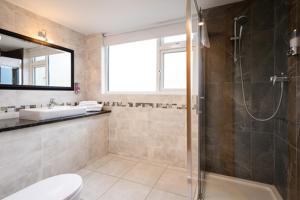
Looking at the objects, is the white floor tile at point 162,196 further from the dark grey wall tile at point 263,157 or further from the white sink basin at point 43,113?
the white sink basin at point 43,113

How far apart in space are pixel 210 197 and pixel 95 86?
2.44m

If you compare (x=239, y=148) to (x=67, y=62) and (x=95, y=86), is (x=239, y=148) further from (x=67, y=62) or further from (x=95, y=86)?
(x=67, y=62)

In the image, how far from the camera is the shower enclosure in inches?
60.5

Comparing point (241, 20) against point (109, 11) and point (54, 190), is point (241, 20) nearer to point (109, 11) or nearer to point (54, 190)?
point (109, 11)

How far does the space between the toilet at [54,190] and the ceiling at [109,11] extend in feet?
6.35

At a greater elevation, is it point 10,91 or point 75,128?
point 10,91

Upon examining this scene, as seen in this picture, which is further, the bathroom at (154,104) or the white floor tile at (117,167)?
the white floor tile at (117,167)

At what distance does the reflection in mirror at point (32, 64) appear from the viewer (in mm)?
1799

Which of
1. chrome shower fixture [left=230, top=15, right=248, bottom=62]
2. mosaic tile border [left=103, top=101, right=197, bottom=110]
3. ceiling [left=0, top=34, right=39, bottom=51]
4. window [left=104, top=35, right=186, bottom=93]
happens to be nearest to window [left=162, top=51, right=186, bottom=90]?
window [left=104, top=35, right=186, bottom=93]

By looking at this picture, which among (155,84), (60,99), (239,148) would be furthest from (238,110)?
(60,99)

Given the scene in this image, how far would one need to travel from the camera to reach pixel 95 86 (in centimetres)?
287

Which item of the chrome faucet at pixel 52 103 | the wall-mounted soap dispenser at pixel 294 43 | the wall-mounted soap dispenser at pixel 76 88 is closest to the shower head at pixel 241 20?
the wall-mounted soap dispenser at pixel 294 43

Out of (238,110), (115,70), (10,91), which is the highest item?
(115,70)

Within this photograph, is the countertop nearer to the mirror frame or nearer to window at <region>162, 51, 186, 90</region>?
the mirror frame
